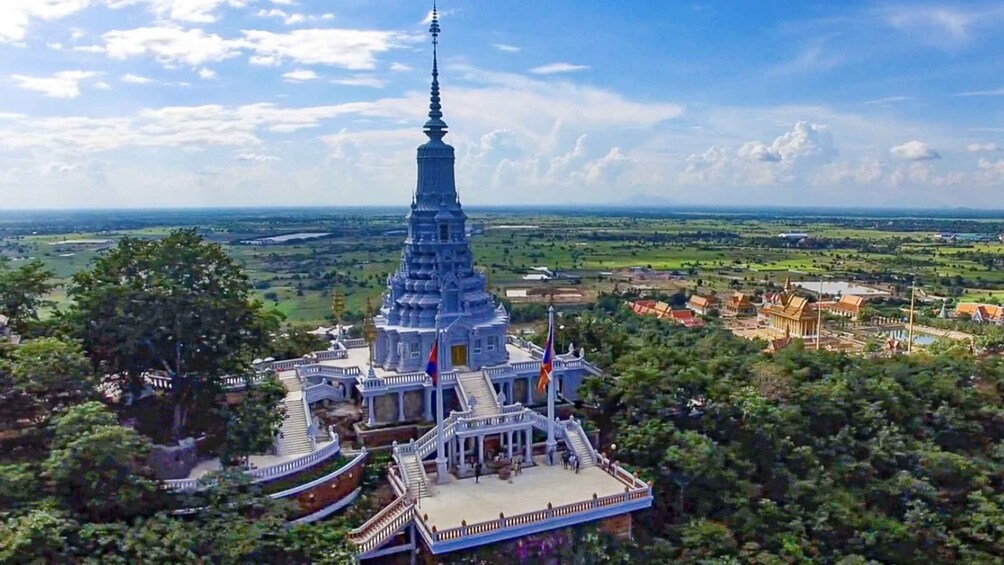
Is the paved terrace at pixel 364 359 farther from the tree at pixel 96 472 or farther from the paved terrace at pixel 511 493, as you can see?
the tree at pixel 96 472

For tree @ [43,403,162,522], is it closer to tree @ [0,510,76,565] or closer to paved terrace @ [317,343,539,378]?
tree @ [0,510,76,565]

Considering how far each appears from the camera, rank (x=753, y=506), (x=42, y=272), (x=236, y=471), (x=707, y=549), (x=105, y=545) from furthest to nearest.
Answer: (x=42, y=272) → (x=753, y=506) → (x=707, y=549) → (x=236, y=471) → (x=105, y=545)

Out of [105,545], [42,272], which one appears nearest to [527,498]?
[105,545]

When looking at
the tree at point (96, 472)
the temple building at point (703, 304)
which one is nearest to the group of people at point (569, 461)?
the tree at point (96, 472)

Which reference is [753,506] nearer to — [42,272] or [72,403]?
[72,403]

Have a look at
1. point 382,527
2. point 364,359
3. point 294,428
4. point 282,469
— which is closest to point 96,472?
point 282,469
